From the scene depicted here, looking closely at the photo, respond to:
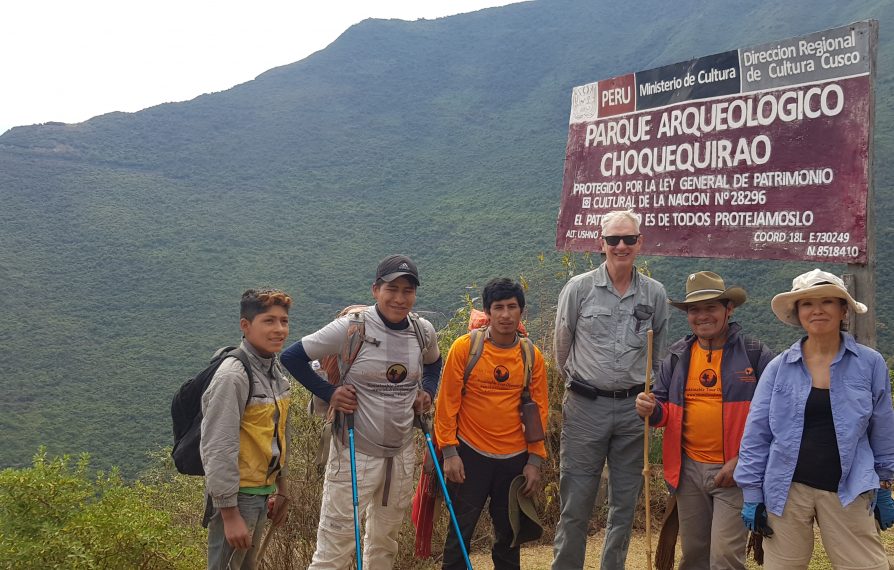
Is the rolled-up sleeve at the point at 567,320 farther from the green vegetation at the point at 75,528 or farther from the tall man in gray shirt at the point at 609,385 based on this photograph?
the green vegetation at the point at 75,528

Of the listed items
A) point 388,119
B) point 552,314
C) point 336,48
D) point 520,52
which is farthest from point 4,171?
point 552,314

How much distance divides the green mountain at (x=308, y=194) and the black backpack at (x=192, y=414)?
914cm

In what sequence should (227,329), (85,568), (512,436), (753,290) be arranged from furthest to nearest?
1. (227,329)
2. (753,290)
3. (512,436)
4. (85,568)

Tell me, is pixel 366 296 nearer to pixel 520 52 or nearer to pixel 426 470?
pixel 426 470

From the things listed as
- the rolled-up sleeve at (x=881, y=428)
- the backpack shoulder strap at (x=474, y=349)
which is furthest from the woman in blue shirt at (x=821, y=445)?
the backpack shoulder strap at (x=474, y=349)

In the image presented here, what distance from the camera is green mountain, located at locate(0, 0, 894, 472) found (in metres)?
22.1

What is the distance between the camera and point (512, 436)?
3729mm

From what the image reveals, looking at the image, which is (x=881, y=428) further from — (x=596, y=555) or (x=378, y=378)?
(x=596, y=555)

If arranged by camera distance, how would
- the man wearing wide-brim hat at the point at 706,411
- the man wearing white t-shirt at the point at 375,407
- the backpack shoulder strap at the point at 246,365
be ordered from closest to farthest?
the backpack shoulder strap at the point at 246,365
the man wearing wide-brim hat at the point at 706,411
the man wearing white t-shirt at the point at 375,407

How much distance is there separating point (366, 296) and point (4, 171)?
899 inches

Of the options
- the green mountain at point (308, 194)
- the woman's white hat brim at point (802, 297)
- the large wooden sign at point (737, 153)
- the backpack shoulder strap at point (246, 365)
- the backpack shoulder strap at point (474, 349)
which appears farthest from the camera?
the green mountain at point (308, 194)

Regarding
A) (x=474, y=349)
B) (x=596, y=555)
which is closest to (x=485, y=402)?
(x=474, y=349)

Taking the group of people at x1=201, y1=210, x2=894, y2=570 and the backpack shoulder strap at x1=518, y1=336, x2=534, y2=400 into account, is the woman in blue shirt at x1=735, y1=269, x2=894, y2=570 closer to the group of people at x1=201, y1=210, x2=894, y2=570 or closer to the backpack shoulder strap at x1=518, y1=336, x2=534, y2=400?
the group of people at x1=201, y1=210, x2=894, y2=570

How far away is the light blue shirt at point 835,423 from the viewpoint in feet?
9.51
